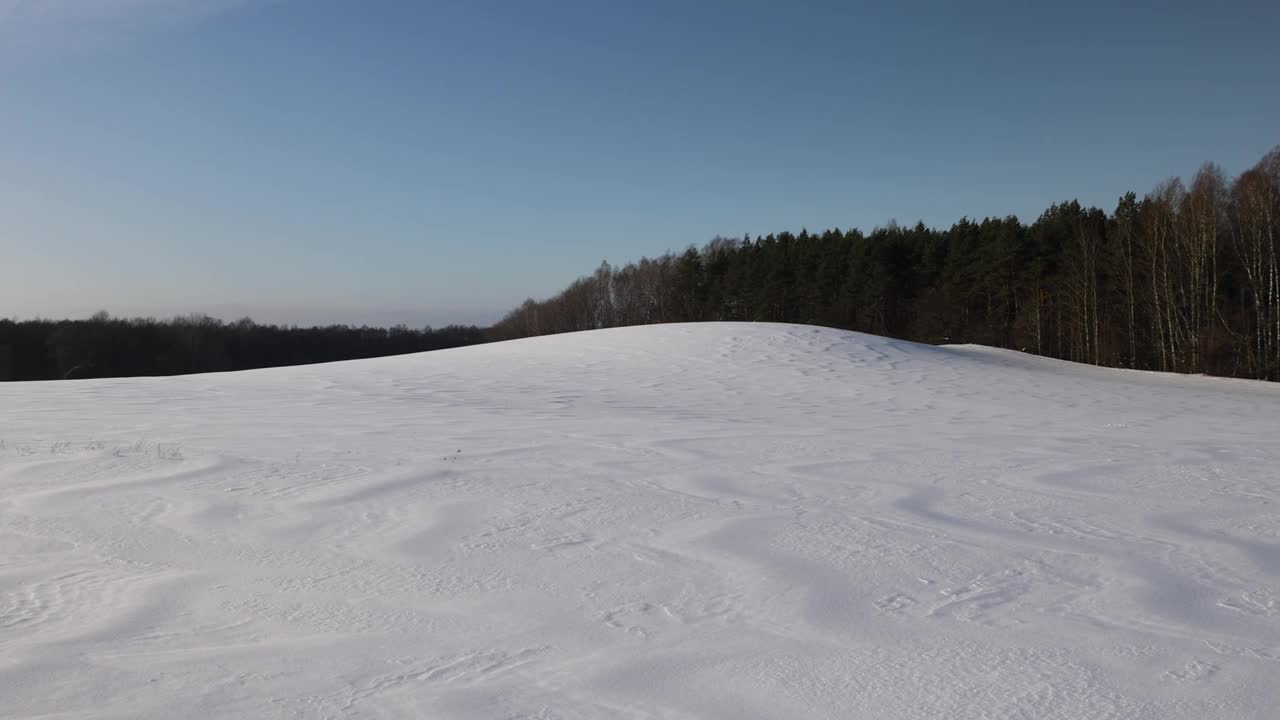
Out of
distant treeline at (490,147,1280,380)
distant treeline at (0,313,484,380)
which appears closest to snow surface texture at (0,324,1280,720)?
distant treeline at (490,147,1280,380)

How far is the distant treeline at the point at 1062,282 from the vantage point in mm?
24188

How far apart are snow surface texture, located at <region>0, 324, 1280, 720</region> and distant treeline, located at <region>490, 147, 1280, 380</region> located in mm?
19157

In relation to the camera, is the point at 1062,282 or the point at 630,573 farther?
the point at 1062,282

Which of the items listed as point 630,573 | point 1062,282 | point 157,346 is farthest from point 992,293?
point 157,346

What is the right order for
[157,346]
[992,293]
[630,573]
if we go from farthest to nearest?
[157,346] < [992,293] < [630,573]

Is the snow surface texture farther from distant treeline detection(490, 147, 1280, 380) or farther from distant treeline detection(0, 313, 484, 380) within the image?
distant treeline detection(0, 313, 484, 380)

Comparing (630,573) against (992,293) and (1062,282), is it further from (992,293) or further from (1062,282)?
(992,293)

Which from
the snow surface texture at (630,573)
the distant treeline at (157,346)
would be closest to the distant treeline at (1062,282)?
the snow surface texture at (630,573)

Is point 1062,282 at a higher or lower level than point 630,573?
higher

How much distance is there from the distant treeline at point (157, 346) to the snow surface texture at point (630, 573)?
5517 cm

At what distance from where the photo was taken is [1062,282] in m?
32.6

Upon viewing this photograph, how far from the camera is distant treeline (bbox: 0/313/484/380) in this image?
58.7 meters

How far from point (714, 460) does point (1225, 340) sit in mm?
24007

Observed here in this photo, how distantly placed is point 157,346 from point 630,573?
73.5m
